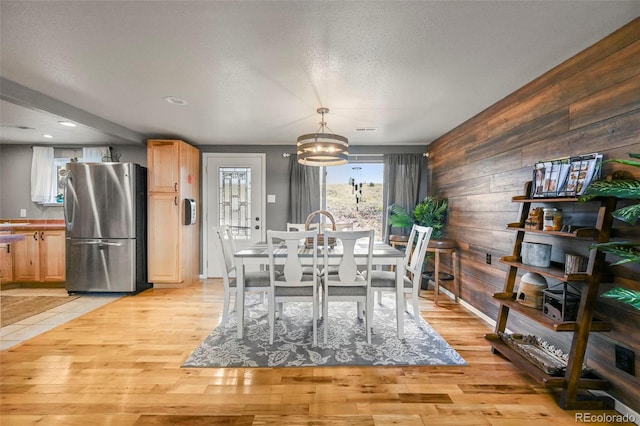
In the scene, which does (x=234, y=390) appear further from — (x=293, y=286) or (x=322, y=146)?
(x=322, y=146)

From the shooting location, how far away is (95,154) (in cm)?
442

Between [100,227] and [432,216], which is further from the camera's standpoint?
[432,216]

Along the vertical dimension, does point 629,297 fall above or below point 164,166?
below

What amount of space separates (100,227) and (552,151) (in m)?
5.23

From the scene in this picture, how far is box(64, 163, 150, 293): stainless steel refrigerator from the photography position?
12.7 ft

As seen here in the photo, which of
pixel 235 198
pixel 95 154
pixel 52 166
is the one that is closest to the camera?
pixel 95 154

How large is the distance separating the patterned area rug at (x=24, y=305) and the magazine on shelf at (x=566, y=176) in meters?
5.14

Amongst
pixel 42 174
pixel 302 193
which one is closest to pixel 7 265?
pixel 42 174

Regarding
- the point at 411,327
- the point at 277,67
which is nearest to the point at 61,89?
the point at 277,67

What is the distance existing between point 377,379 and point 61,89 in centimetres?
374

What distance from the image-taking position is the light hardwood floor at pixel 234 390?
5.39ft

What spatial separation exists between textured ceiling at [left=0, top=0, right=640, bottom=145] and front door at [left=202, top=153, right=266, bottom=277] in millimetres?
1497

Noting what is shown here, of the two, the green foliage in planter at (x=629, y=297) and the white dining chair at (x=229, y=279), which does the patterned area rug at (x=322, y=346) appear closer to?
the white dining chair at (x=229, y=279)

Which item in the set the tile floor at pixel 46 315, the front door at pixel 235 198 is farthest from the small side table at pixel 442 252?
the tile floor at pixel 46 315
